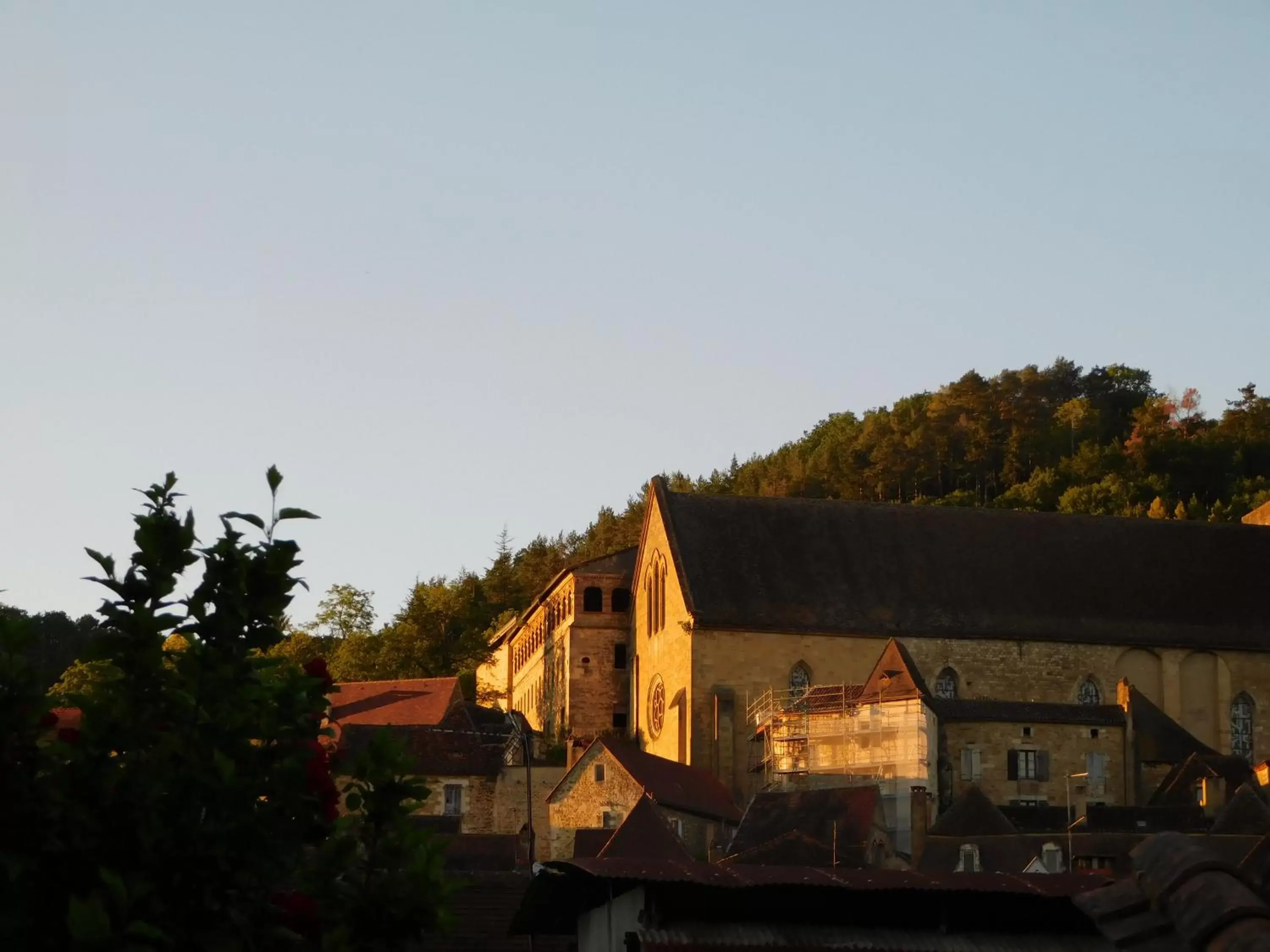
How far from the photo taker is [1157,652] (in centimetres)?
5619

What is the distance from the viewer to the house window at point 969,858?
42.4m

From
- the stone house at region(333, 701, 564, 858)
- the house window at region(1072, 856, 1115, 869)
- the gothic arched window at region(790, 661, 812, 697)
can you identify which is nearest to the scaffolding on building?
the gothic arched window at region(790, 661, 812, 697)

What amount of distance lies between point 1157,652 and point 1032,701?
4.47 metres

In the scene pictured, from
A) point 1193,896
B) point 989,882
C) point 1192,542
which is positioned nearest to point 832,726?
point 1192,542

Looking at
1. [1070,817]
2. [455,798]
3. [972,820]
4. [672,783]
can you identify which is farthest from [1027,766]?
[455,798]

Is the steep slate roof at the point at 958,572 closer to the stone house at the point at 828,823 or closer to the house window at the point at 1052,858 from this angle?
the stone house at the point at 828,823

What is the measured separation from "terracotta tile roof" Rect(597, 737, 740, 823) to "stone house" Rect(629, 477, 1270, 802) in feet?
6.64

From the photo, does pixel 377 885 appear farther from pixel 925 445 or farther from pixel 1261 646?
pixel 925 445

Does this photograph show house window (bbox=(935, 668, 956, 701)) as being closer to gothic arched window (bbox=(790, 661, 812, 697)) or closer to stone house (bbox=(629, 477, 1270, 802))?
stone house (bbox=(629, 477, 1270, 802))

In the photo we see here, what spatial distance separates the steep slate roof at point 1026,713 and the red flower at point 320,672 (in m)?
42.1

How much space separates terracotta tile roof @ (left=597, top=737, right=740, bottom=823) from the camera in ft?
154

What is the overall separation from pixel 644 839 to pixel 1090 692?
799 inches

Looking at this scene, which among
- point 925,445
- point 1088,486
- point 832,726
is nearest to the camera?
point 832,726

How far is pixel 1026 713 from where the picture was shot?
171 feet
